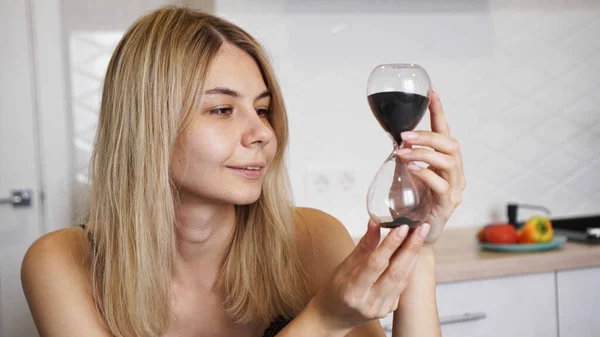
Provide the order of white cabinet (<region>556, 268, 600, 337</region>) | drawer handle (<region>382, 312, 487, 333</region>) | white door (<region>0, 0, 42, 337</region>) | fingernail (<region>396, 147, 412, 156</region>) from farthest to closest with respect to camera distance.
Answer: white door (<region>0, 0, 42, 337</region>)
white cabinet (<region>556, 268, 600, 337</region>)
drawer handle (<region>382, 312, 487, 333</region>)
fingernail (<region>396, 147, 412, 156</region>)

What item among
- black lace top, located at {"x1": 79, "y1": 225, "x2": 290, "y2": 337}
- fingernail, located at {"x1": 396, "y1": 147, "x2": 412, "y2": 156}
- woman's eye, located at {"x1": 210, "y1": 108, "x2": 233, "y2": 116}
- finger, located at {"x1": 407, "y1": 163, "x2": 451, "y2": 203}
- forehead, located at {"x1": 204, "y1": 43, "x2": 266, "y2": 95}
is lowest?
black lace top, located at {"x1": 79, "y1": 225, "x2": 290, "y2": 337}

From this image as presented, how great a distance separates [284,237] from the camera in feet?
5.00

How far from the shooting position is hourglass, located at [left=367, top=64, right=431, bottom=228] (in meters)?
0.96

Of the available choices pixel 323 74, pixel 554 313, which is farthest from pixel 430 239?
pixel 323 74

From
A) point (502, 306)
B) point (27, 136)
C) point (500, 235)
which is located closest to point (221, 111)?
point (502, 306)

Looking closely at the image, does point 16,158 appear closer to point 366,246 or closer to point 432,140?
point 366,246

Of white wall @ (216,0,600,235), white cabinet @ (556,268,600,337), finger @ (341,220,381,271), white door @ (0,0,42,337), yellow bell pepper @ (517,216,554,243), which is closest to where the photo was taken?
finger @ (341,220,381,271)

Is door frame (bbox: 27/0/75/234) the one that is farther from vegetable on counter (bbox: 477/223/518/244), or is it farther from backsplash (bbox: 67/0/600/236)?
vegetable on counter (bbox: 477/223/518/244)

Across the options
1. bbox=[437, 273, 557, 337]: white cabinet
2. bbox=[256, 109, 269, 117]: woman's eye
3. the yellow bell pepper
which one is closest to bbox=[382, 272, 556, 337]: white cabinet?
bbox=[437, 273, 557, 337]: white cabinet

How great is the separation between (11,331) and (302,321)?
1.93 meters

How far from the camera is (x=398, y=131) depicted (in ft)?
3.21

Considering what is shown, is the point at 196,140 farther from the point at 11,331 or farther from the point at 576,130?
the point at 576,130

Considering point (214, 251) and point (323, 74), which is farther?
point (323, 74)

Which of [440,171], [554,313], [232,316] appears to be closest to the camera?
[440,171]
